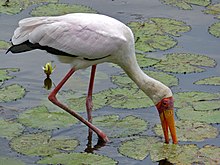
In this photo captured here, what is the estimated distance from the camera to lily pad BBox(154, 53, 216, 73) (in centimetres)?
851

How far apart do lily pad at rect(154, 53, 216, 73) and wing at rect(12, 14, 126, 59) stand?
1.73 m

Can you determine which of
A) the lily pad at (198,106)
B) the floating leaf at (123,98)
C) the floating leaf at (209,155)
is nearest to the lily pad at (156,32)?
the floating leaf at (123,98)

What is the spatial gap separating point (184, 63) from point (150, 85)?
1.81 meters

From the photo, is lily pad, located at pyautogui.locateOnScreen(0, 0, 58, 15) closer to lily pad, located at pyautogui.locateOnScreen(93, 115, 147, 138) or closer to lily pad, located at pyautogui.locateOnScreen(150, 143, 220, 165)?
lily pad, located at pyautogui.locateOnScreen(93, 115, 147, 138)

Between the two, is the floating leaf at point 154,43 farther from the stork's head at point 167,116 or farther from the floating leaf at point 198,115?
the stork's head at point 167,116

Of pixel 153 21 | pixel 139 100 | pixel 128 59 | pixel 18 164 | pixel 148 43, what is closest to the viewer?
pixel 18 164

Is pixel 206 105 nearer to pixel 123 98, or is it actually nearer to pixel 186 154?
pixel 123 98

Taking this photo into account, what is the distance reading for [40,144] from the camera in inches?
269

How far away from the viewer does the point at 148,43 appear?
920 cm

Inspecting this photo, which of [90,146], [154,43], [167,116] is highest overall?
[167,116]

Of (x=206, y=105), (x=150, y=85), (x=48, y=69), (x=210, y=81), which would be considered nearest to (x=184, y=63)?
(x=210, y=81)

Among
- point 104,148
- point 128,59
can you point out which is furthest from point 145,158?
point 128,59

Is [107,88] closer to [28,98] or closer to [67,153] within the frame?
[28,98]

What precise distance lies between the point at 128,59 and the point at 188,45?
8.54 feet
